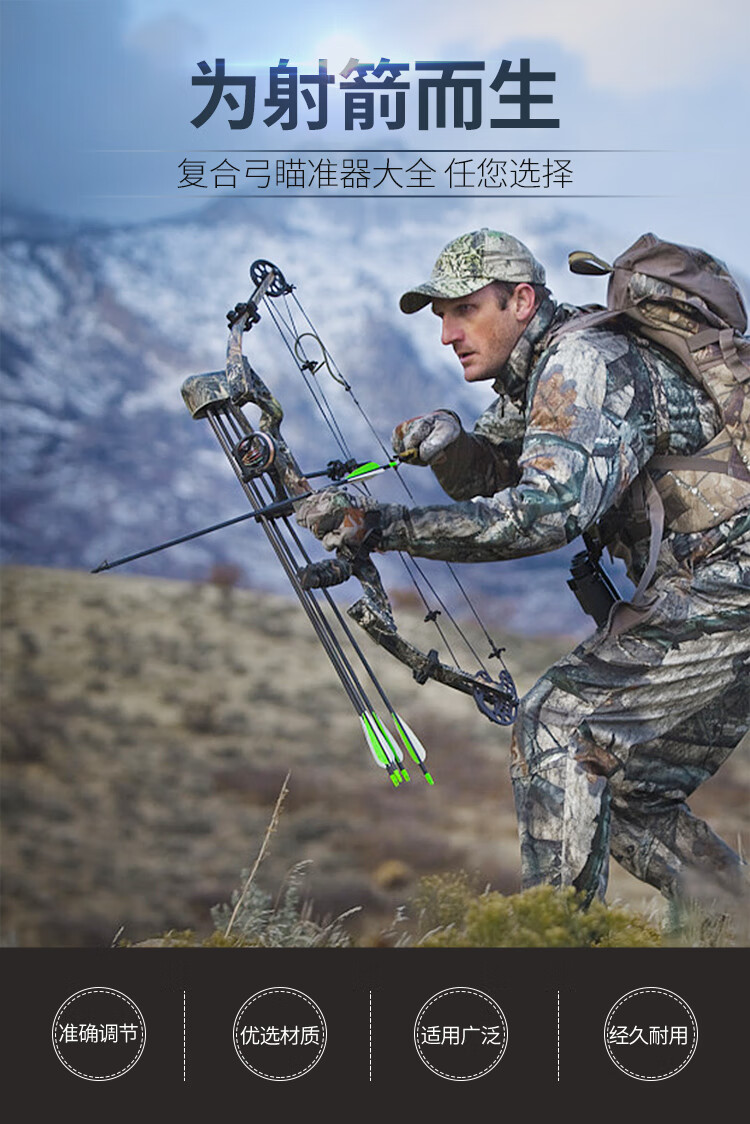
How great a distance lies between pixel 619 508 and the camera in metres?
3.50

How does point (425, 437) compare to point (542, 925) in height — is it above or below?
above

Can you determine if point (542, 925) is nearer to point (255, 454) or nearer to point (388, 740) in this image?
point (388, 740)

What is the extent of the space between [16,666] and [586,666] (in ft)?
7.88
